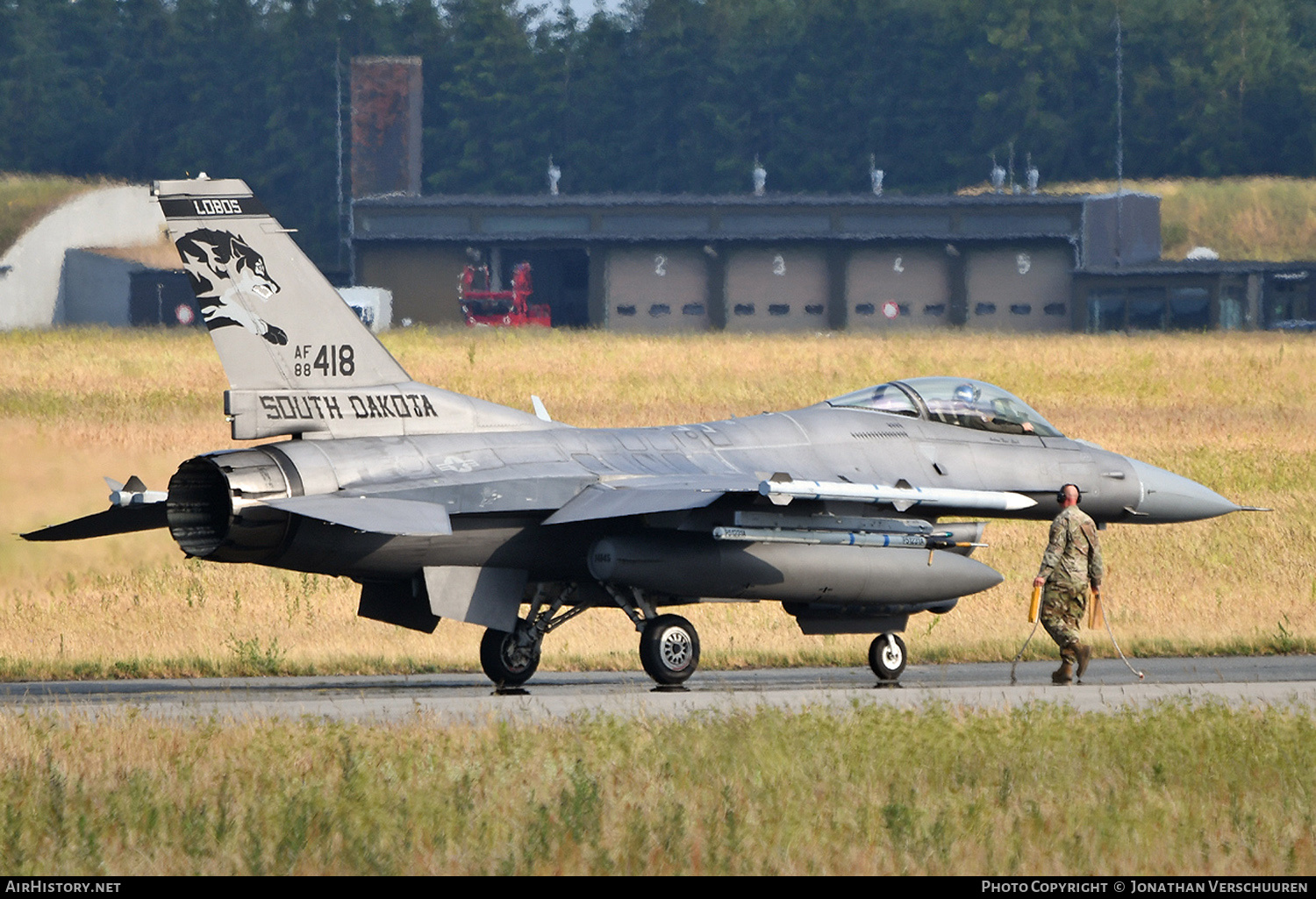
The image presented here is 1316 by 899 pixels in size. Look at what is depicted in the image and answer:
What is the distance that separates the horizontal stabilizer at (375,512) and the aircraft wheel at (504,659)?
5.60 ft

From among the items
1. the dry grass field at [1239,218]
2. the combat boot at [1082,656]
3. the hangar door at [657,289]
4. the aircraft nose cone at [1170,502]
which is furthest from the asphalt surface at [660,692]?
the dry grass field at [1239,218]

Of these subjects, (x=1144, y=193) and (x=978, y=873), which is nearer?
(x=978, y=873)

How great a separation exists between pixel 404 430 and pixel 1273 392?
104 ft

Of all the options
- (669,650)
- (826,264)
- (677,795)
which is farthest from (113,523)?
(826,264)

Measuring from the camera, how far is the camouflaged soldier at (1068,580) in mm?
15758

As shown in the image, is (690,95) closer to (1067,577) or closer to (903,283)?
(903,283)

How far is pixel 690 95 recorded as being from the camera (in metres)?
121

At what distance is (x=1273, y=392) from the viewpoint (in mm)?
42906

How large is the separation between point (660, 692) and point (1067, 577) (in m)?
3.62

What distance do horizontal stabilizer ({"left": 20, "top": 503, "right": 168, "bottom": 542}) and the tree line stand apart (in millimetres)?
98064

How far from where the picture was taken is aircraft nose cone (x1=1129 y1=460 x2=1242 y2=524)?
18312 mm

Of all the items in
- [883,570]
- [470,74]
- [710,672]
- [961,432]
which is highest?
[470,74]

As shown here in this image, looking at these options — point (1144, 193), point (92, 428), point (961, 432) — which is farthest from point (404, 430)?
point (1144, 193)

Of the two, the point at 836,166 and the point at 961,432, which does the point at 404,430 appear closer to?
the point at 961,432
